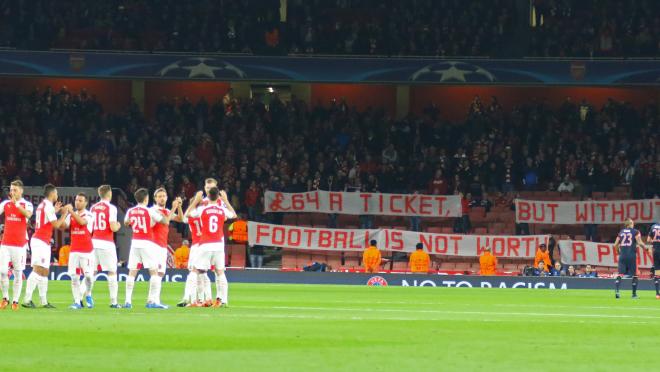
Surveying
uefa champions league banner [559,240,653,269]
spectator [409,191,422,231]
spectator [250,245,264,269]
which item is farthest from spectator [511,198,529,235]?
spectator [250,245,264,269]

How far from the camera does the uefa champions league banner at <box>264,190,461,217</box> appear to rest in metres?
43.2

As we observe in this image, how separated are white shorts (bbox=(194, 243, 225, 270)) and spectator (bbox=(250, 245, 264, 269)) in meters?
20.2

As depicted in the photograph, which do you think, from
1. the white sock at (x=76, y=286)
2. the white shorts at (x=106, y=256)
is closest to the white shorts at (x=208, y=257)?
the white shorts at (x=106, y=256)

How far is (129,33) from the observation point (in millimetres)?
49750

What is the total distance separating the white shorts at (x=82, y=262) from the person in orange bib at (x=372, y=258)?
19.5 meters

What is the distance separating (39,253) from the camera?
21312mm

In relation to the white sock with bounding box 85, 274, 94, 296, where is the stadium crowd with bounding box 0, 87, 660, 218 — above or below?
above

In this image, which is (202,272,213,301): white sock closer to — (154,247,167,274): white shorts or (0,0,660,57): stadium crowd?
(154,247,167,274): white shorts

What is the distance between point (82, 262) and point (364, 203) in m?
22.8

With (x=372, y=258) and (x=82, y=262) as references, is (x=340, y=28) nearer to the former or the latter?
(x=372, y=258)

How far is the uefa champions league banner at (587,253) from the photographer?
135 feet

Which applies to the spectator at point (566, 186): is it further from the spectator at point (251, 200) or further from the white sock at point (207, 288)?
the white sock at point (207, 288)

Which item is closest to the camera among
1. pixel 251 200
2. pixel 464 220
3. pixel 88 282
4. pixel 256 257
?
pixel 88 282

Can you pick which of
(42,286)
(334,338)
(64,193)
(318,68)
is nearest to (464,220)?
(318,68)
